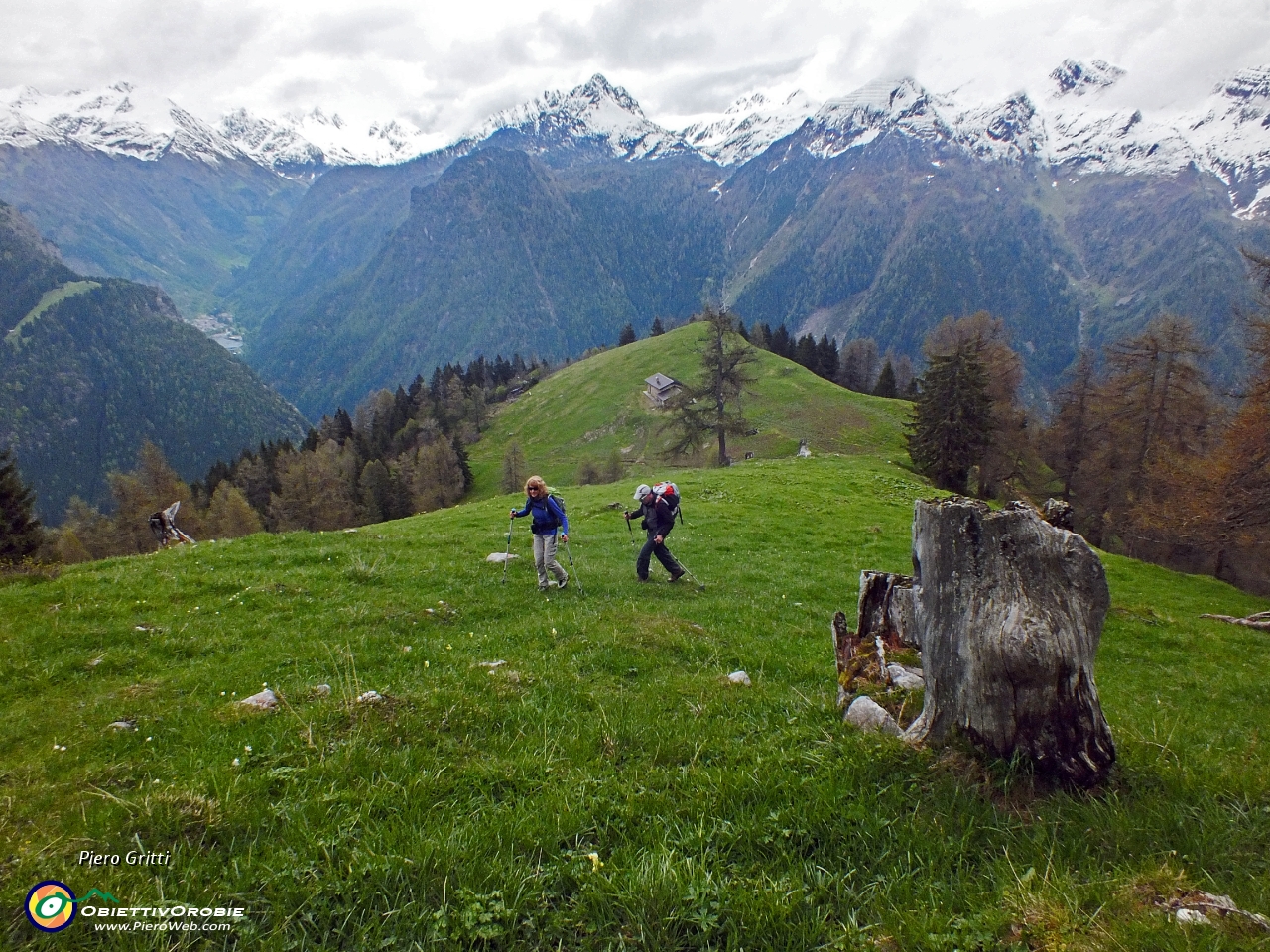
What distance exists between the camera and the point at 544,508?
50.3ft

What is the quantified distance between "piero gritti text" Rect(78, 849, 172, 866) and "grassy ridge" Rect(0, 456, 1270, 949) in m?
0.07

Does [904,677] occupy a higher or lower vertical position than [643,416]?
lower

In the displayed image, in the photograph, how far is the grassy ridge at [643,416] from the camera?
73.8 metres

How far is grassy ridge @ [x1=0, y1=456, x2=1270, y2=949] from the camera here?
3.80 m

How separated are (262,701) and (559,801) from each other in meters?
4.50

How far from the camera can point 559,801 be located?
5184mm

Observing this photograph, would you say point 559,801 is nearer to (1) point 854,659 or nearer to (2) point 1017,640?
(2) point 1017,640

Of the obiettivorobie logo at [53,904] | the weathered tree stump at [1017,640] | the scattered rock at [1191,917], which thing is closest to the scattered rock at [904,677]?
the weathered tree stump at [1017,640]

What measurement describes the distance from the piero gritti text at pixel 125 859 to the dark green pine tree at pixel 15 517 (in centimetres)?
5017

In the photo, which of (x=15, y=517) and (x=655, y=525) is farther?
(x=15, y=517)

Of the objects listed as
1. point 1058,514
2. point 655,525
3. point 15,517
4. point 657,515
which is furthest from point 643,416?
point 1058,514

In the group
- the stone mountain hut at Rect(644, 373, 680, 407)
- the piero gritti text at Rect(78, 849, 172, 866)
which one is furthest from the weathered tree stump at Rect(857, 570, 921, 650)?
the stone mountain hut at Rect(644, 373, 680, 407)

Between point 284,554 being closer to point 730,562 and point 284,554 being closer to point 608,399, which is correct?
point 730,562

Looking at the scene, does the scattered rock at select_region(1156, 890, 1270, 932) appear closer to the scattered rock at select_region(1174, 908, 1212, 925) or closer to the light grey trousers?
the scattered rock at select_region(1174, 908, 1212, 925)
